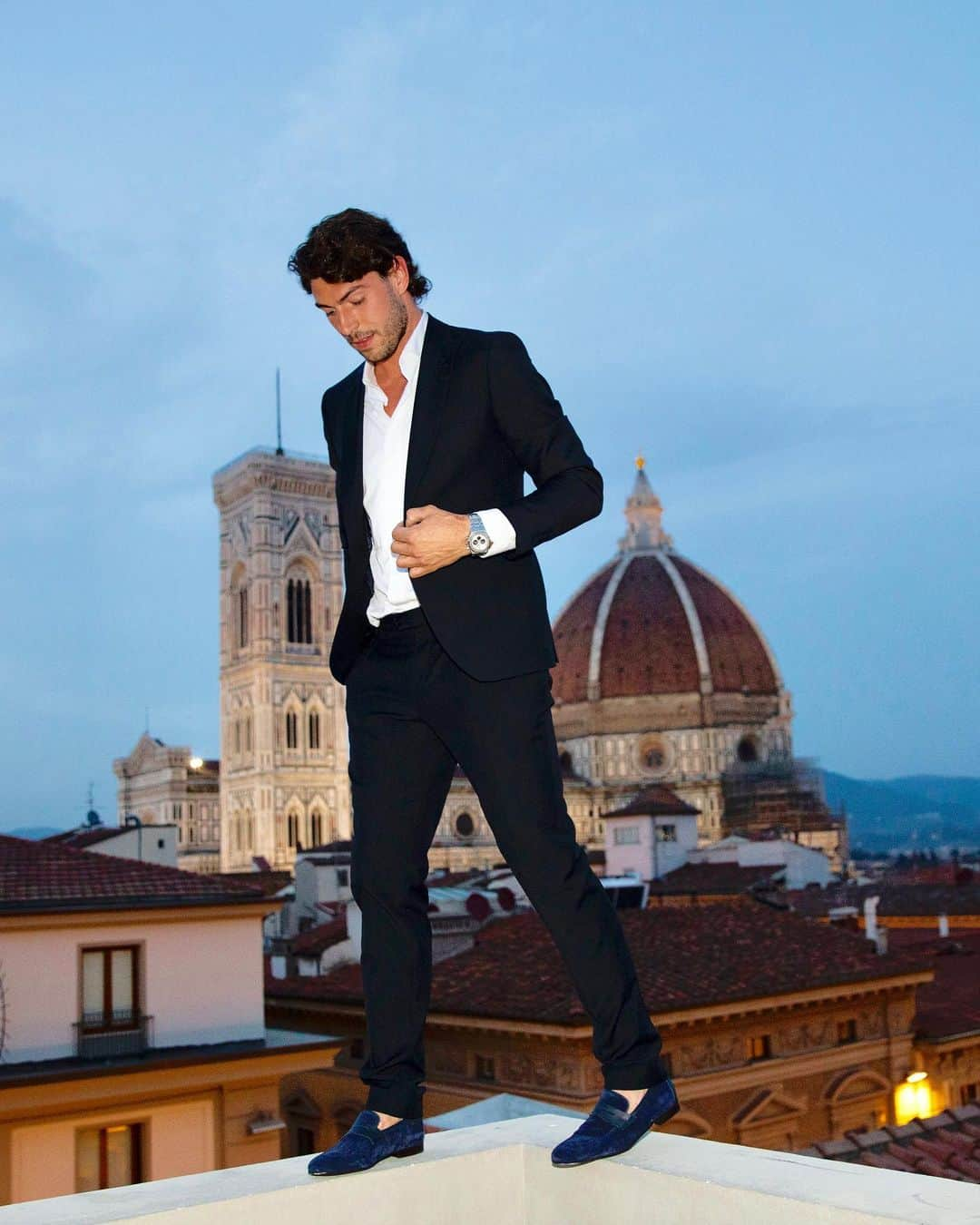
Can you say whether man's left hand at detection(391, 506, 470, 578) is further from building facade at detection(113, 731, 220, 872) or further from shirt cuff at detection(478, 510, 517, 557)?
building facade at detection(113, 731, 220, 872)

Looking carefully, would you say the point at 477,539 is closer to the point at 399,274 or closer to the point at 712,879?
the point at 399,274

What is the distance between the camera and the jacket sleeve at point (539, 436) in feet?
10.3

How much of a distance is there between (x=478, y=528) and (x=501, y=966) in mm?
17062

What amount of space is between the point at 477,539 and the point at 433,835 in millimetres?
685

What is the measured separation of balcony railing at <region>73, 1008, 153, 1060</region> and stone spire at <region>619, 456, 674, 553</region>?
93128 mm

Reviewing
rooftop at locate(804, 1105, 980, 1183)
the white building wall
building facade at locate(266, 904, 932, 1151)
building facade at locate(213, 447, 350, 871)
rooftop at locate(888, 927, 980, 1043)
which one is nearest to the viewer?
rooftop at locate(804, 1105, 980, 1183)

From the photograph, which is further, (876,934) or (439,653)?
(876,934)

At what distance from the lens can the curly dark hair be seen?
3176mm

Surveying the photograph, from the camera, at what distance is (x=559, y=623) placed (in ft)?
344

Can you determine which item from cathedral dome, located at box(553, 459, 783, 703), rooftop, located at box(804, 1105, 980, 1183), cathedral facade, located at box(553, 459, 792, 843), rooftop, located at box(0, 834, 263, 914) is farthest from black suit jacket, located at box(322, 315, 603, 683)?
cathedral dome, located at box(553, 459, 783, 703)

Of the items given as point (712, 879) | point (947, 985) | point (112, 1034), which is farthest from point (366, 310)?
point (712, 879)

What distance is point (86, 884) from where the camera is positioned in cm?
1442

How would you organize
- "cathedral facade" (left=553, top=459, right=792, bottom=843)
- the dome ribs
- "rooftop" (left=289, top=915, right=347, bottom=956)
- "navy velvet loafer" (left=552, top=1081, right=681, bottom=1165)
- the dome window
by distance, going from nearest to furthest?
"navy velvet loafer" (left=552, top=1081, right=681, bottom=1165) < "rooftop" (left=289, top=915, right=347, bottom=956) < "cathedral facade" (left=553, top=459, right=792, bottom=843) < the dome window < the dome ribs

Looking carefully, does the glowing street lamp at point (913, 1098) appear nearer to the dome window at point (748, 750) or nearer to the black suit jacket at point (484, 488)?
the black suit jacket at point (484, 488)
